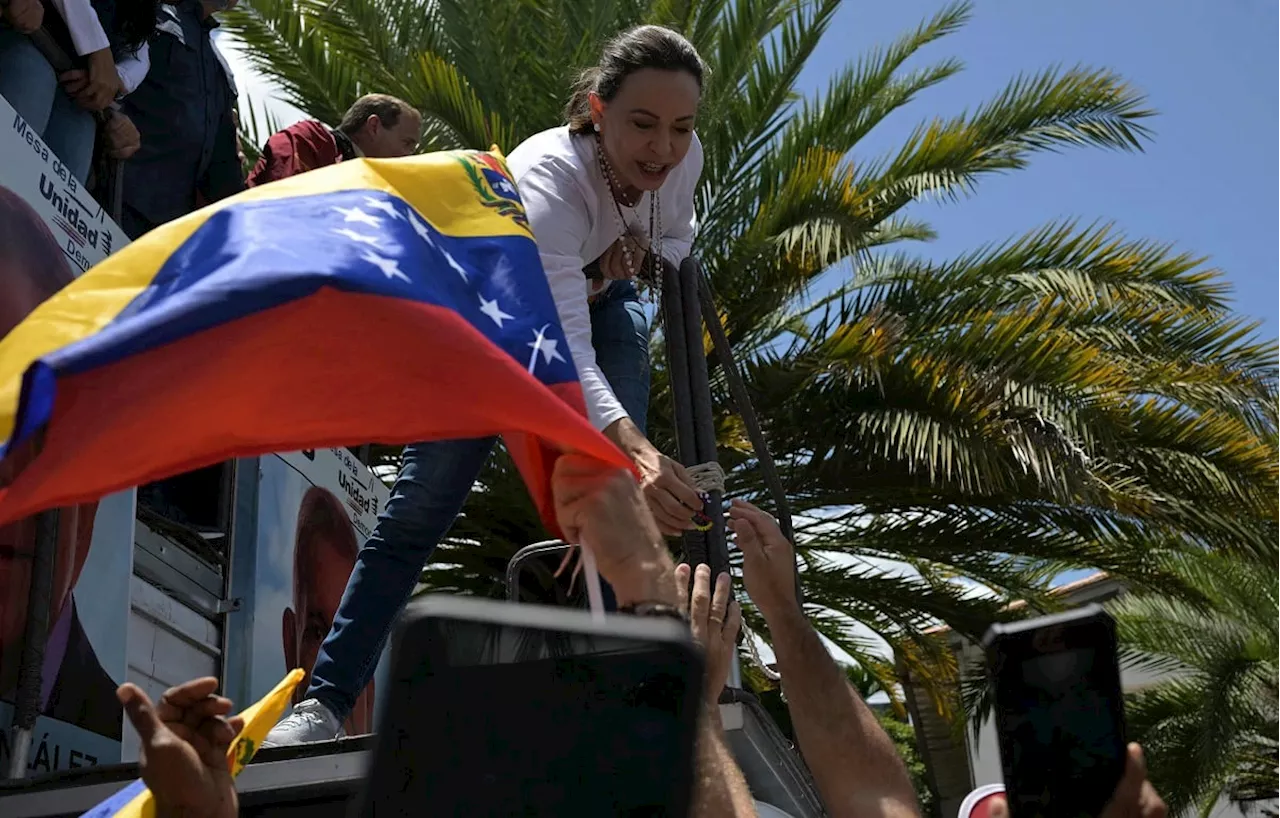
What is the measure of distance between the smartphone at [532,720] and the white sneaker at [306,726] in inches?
63.2

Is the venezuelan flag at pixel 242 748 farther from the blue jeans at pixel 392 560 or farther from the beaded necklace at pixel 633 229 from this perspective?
the beaded necklace at pixel 633 229

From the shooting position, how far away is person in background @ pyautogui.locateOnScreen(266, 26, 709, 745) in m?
2.77

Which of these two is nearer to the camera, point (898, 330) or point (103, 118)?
point (103, 118)

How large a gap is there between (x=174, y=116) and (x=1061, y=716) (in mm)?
3820

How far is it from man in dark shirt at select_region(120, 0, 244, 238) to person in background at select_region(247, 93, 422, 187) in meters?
0.23

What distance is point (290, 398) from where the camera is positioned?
2.09 metres

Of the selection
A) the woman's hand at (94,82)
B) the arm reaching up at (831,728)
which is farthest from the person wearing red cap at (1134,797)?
the woman's hand at (94,82)

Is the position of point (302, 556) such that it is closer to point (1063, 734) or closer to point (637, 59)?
point (637, 59)

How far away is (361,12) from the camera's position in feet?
30.5

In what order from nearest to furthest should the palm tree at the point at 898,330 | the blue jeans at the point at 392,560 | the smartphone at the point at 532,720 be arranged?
1. the smartphone at the point at 532,720
2. the blue jeans at the point at 392,560
3. the palm tree at the point at 898,330

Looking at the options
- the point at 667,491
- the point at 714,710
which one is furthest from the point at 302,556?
the point at 714,710

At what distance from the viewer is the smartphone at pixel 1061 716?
1.23 meters

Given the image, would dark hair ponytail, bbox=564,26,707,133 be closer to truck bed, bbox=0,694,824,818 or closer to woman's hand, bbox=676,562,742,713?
woman's hand, bbox=676,562,742,713

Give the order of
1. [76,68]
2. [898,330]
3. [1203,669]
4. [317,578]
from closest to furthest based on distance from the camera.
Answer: [76,68] → [317,578] → [898,330] → [1203,669]
